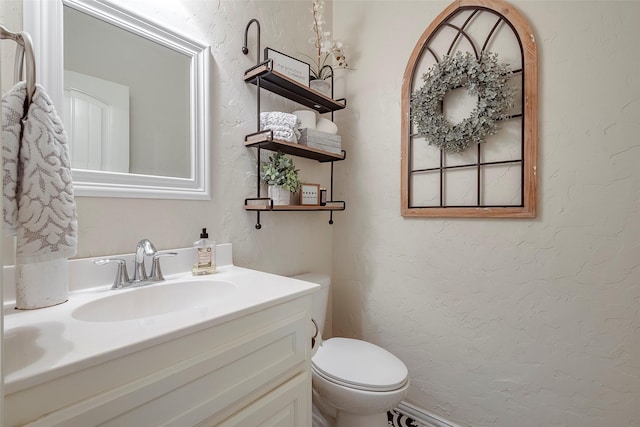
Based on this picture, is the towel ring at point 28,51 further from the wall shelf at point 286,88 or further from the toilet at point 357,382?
the toilet at point 357,382

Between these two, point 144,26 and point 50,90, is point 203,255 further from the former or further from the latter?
point 144,26

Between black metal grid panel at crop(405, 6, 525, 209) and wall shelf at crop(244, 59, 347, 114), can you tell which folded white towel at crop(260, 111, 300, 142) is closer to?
wall shelf at crop(244, 59, 347, 114)

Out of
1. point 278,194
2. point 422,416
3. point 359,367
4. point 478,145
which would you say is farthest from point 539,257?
point 278,194

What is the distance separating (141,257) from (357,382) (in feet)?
2.83

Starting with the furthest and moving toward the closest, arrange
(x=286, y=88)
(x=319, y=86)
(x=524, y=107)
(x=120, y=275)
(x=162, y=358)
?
(x=319, y=86)
(x=286, y=88)
(x=524, y=107)
(x=120, y=275)
(x=162, y=358)

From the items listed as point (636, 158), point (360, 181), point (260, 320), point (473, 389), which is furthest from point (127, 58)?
point (473, 389)

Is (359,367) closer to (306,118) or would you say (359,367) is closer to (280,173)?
(280,173)

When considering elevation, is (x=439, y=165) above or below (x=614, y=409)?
above

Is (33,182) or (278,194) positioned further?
(278,194)

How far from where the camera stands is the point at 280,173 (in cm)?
127

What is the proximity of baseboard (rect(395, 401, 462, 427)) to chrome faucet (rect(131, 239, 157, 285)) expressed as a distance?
53.2 inches

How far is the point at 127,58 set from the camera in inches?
38.3

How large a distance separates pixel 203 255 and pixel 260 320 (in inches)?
17.1

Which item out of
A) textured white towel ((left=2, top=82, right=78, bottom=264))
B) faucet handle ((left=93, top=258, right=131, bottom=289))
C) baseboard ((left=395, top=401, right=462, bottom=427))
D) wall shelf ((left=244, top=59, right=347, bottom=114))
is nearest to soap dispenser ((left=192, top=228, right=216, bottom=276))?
faucet handle ((left=93, top=258, right=131, bottom=289))
